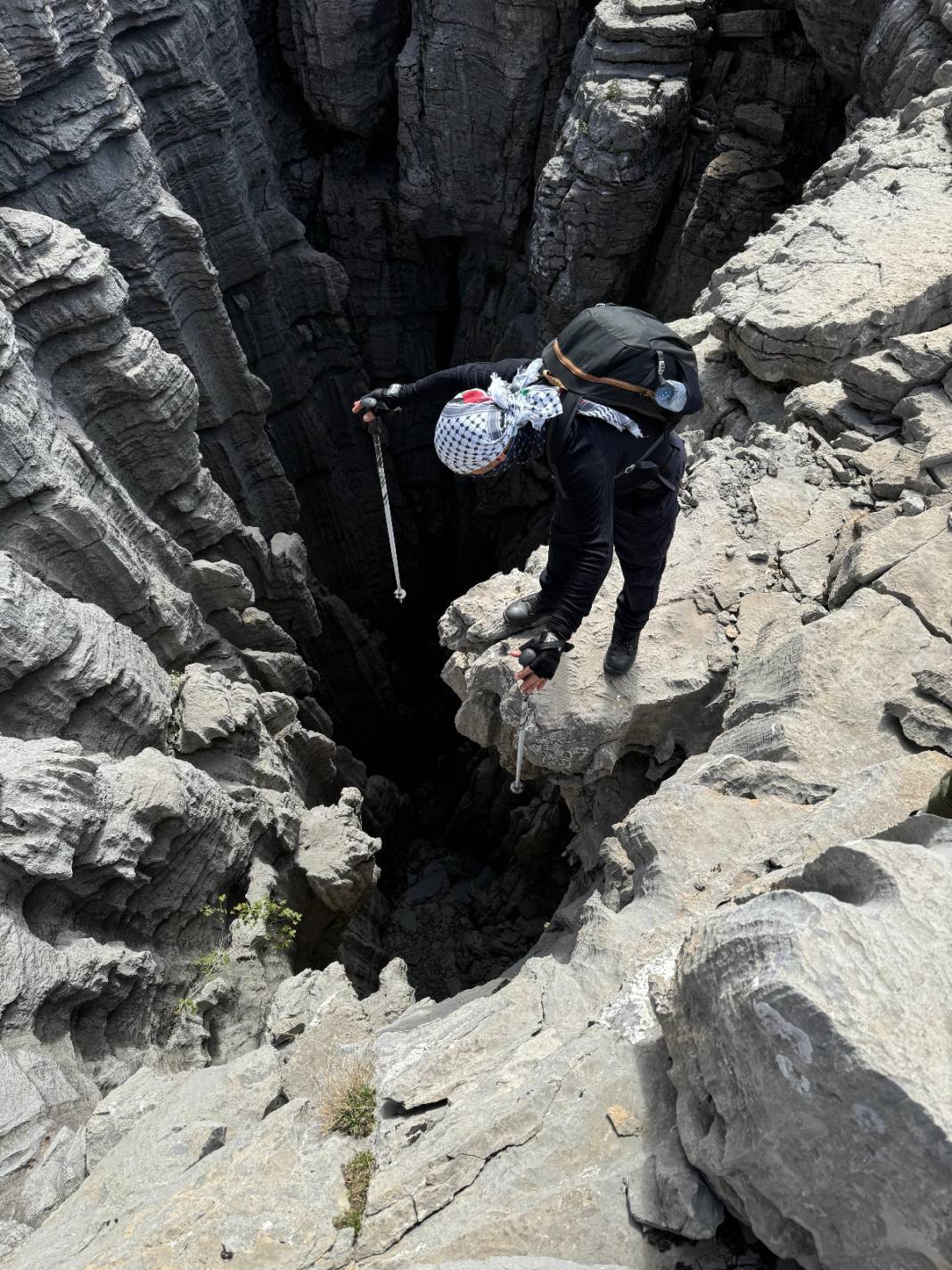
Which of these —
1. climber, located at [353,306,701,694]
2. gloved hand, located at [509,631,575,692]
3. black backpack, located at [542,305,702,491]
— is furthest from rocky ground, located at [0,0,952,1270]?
black backpack, located at [542,305,702,491]

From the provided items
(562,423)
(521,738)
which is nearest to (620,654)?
(521,738)

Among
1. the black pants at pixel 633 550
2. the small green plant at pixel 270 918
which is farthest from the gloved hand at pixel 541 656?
the small green plant at pixel 270 918

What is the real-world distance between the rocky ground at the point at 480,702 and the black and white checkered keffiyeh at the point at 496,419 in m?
2.32

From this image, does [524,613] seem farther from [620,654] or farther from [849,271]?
[849,271]

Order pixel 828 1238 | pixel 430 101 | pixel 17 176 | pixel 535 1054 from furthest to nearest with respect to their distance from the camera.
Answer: pixel 430 101, pixel 17 176, pixel 535 1054, pixel 828 1238

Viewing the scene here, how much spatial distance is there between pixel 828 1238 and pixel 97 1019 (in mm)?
5502

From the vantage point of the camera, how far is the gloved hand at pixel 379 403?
22.6 feet

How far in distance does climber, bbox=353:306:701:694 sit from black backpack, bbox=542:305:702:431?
11 millimetres

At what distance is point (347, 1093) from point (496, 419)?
404 centimetres

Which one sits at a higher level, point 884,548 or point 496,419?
point 496,419

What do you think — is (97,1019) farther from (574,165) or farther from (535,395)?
(574,165)

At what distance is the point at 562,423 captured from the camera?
530 cm

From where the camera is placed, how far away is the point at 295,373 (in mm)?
18656

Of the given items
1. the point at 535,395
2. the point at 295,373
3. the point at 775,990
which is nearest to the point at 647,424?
the point at 535,395
